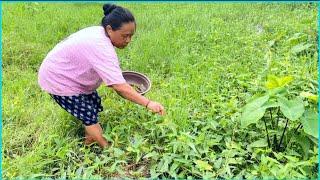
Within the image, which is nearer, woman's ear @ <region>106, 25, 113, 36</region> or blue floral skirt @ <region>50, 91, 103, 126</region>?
woman's ear @ <region>106, 25, 113, 36</region>

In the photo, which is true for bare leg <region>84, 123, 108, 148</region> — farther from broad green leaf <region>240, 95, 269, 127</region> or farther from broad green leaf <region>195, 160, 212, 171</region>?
broad green leaf <region>240, 95, 269, 127</region>

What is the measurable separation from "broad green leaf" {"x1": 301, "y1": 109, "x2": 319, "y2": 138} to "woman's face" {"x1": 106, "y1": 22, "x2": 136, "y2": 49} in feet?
3.90

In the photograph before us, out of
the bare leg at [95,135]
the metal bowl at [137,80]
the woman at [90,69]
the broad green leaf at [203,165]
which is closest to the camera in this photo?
the broad green leaf at [203,165]

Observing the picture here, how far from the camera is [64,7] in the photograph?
239 inches

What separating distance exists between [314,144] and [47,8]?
13.1ft

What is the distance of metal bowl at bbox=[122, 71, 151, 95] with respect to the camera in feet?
12.7

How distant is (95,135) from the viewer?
3.34 meters

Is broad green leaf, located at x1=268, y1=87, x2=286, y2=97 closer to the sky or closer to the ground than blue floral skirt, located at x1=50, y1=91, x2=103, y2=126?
closer to the sky

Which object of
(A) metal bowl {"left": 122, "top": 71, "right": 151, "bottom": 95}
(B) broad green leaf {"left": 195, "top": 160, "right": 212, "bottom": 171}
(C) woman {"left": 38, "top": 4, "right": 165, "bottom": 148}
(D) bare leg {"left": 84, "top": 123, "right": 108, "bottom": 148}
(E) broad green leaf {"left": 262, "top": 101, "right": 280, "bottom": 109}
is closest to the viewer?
(B) broad green leaf {"left": 195, "top": 160, "right": 212, "bottom": 171}

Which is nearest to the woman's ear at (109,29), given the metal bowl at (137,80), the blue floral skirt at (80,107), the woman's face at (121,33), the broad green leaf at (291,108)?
the woman's face at (121,33)

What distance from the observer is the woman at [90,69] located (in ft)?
10.1

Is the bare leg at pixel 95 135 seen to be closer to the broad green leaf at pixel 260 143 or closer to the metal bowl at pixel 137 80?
the metal bowl at pixel 137 80

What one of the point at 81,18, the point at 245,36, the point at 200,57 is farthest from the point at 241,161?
the point at 81,18

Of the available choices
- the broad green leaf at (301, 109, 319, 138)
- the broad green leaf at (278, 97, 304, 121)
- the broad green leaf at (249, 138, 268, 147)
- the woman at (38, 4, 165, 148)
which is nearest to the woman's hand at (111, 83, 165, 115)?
the woman at (38, 4, 165, 148)
